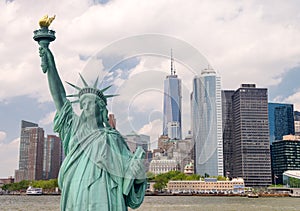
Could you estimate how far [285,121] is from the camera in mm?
195500

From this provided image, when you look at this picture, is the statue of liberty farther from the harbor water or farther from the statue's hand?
the harbor water

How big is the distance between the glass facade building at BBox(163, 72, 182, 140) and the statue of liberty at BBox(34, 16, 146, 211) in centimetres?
89

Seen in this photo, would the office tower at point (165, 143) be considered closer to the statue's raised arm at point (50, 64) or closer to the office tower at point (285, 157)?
the statue's raised arm at point (50, 64)

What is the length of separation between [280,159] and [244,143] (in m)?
18.2

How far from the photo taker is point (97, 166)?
1028cm

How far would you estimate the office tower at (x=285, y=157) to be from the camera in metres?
146

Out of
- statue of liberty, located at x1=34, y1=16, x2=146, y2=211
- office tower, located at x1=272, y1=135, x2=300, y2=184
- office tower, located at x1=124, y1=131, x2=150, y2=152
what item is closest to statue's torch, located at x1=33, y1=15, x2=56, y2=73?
statue of liberty, located at x1=34, y1=16, x2=146, y2=211

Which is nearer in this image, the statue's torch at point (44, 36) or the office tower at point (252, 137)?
the statue's torch at point (44, 36)

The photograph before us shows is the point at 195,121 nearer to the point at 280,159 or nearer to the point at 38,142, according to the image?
the point at 38,142

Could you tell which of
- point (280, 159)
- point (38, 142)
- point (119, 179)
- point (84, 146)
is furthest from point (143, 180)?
point (280, 159)

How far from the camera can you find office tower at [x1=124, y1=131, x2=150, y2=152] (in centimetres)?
930

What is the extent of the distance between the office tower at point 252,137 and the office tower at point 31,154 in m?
56.1

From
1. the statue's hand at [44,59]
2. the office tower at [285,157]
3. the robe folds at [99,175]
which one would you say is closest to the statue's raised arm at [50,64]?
the statue's hand at [44,59]

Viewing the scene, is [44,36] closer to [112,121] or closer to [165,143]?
[112,121]
